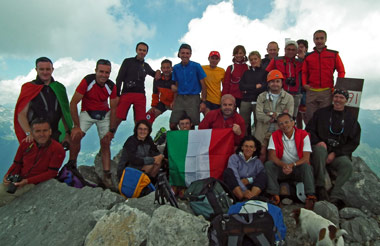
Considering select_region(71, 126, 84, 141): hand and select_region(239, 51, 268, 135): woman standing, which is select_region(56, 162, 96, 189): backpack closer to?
select_region(71, 126, 84, 141): hand

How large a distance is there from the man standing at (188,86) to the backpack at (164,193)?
13.7 ft

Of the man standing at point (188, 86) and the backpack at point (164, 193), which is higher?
the man standing at point (188, 86)

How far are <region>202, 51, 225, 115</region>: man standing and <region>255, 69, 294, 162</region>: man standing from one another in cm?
209

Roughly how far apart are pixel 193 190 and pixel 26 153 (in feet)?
13.6

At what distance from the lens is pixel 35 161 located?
600 cm

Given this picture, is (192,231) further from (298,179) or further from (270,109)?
(270,109)

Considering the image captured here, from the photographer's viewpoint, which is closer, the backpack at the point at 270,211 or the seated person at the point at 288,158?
the backpack at the point at 270,211

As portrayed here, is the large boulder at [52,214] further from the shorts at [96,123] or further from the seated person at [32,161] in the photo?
the shorts at [96,123]

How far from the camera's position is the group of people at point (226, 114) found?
6.05 m

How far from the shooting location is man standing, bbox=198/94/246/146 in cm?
707

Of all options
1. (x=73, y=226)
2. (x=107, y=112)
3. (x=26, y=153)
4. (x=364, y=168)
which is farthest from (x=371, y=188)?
(x=26, y=153)

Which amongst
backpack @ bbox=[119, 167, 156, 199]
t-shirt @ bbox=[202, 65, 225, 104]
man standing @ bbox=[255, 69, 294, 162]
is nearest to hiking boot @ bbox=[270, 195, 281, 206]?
man standing @ bbox=[255, 69, 294, 162]

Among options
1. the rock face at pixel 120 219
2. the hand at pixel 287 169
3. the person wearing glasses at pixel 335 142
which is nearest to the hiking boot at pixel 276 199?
the rock face at pixel 120 219

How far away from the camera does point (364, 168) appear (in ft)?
23.3
